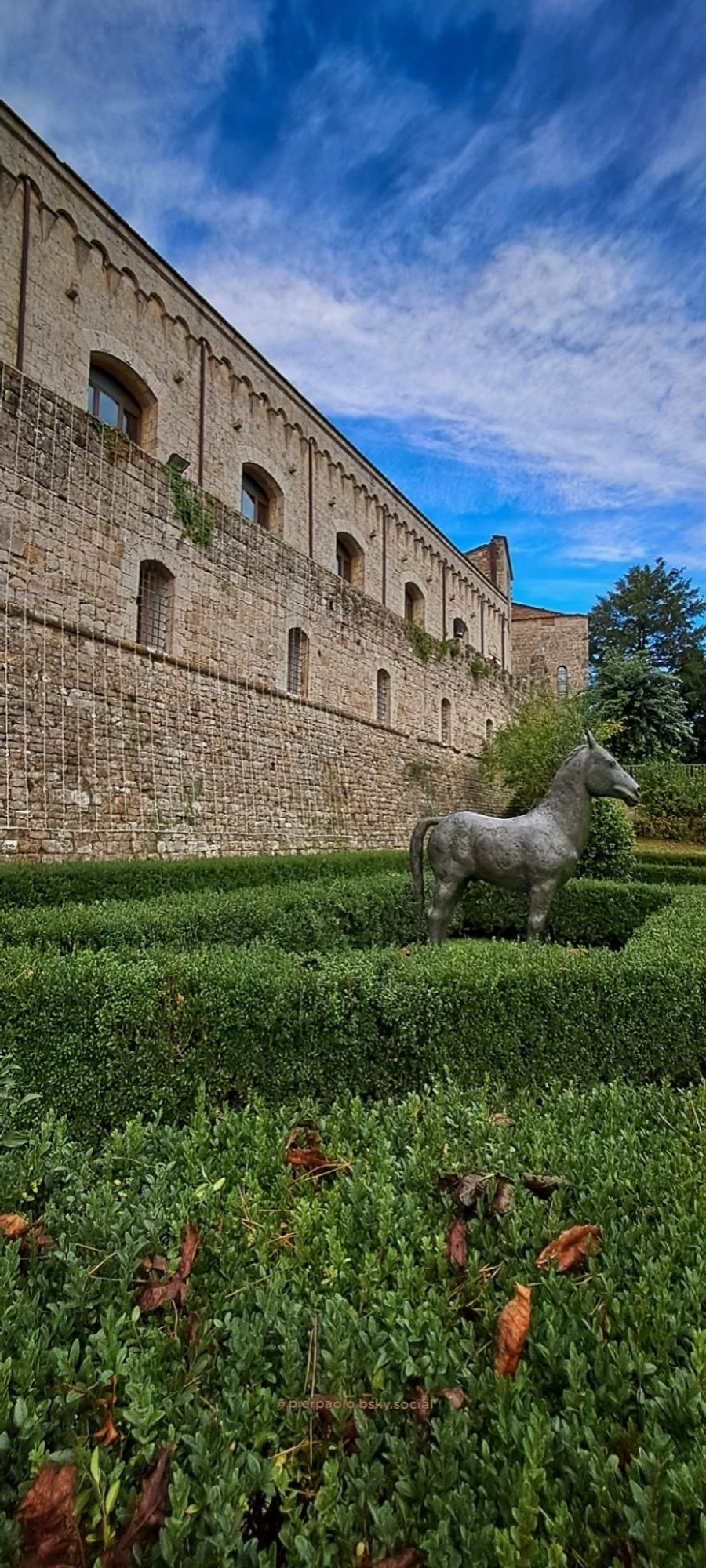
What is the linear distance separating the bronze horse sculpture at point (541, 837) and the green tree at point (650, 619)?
40409 millimetres

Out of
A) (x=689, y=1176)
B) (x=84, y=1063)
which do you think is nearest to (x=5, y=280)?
(x=84, y=1063)

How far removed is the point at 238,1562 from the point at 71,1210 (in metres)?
0.96

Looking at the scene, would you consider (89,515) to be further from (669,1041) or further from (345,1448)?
(345,1448)

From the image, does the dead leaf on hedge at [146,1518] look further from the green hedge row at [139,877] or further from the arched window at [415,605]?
the arched window at [415,605]

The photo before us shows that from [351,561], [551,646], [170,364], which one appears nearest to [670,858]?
[351,561]

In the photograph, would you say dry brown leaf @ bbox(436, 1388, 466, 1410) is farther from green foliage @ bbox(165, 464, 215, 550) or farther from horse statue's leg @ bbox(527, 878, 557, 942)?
green foliage @ bbox(165, 464, 215, 550)

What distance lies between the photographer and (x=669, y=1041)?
4289 mm

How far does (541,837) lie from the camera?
21.3ft

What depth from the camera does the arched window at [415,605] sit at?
87.2 feet

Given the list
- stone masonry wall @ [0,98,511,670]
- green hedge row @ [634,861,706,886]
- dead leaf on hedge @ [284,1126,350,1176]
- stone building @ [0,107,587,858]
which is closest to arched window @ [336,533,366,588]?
stone building @ [0,107,587,858]

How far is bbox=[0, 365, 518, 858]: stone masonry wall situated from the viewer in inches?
428

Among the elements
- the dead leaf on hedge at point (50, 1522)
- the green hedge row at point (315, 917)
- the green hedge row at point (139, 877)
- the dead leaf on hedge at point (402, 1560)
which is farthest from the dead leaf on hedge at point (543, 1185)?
the green hedge row at point (139, 877)

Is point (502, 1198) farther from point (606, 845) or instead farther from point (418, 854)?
point (606, 845)

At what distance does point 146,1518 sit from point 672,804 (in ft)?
83.4
